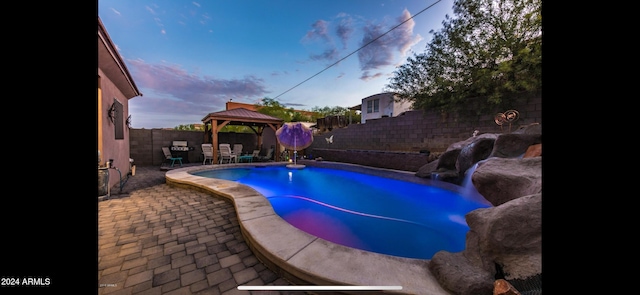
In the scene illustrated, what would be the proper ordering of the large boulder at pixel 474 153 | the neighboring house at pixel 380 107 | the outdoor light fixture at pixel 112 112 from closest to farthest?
the outdoor light fixture at pixel 112 112, the large boulder at pixel 474 153, the neighboring house at pixel 380 107

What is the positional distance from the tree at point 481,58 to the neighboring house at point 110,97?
9.43 meters

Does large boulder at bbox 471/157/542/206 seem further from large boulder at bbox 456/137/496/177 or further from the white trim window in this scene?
the white trim window

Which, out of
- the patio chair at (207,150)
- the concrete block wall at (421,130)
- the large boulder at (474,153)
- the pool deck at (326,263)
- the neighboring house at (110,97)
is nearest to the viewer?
the pool deck at (326,263)

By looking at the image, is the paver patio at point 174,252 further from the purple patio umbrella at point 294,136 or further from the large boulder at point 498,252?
the purple patio umbrella at point 294,136

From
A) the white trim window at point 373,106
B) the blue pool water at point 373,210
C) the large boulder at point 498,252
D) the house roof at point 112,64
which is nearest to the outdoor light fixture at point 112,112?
the house roof at point 112,64

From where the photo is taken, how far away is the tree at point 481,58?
6.19 metres

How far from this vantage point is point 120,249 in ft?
7.02

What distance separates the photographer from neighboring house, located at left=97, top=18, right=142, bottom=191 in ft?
12.6

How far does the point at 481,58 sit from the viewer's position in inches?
278

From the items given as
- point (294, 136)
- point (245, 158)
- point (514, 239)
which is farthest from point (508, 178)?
point (245, 158)

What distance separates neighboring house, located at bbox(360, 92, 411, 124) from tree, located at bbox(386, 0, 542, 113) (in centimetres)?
839

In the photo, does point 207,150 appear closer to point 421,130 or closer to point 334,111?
point 421,130
